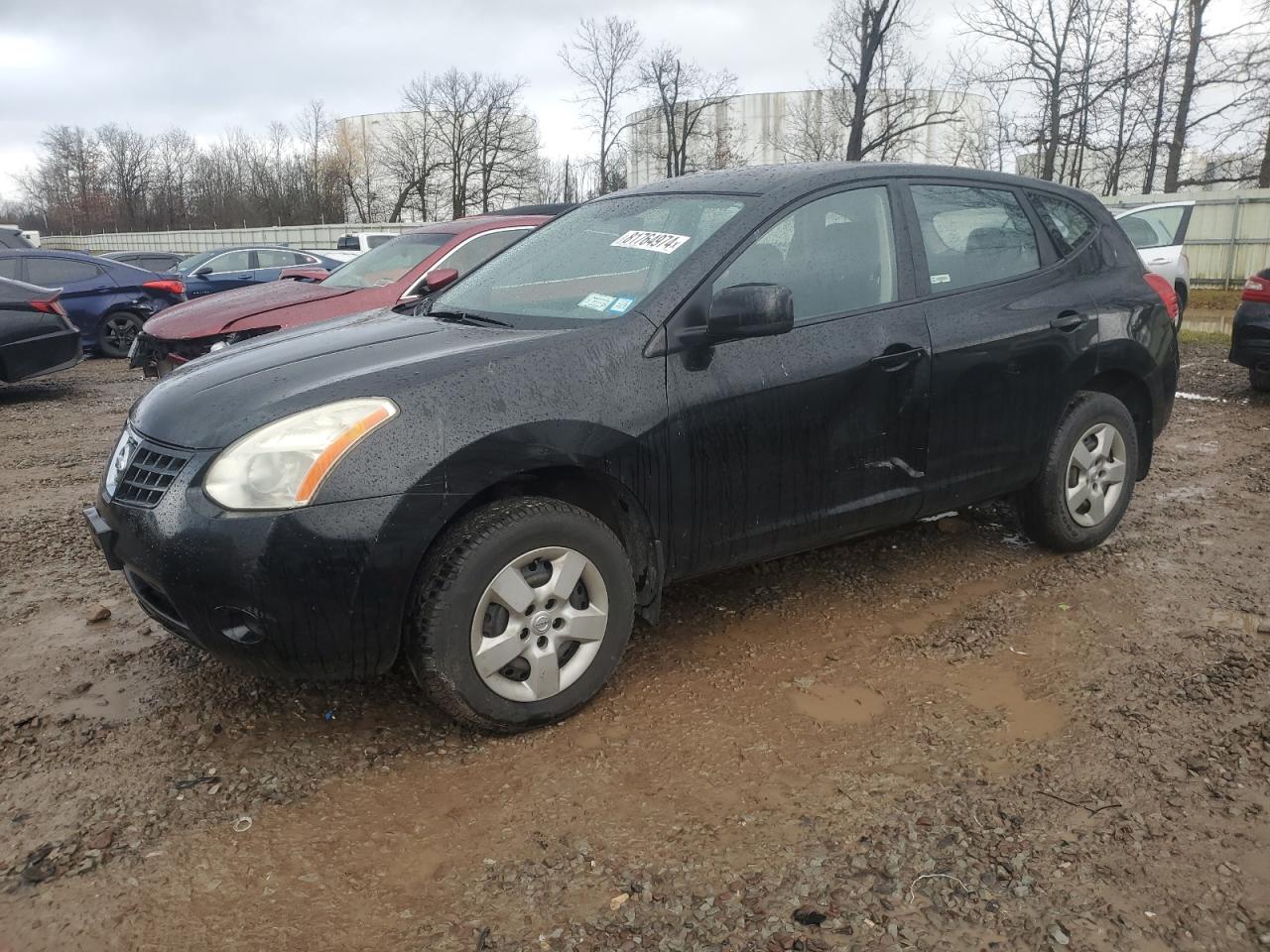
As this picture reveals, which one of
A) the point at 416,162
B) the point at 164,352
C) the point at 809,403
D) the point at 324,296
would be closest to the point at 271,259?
the point at 164,352

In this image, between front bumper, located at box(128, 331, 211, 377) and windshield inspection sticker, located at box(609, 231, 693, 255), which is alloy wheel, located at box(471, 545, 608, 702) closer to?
windshield inspection sticker, located at box(609, 231, 693, 255)

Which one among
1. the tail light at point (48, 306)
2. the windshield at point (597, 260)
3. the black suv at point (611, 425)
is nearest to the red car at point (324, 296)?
the tail light at point (48, 306)

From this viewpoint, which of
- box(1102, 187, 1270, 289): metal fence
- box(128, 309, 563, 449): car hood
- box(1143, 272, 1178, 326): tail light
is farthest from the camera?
box(1102, 187, 1270, 289): metal fence

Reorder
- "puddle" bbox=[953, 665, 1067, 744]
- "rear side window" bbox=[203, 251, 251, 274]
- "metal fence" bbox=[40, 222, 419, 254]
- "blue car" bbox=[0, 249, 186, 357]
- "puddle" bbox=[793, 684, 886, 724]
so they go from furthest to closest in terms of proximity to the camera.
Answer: "metal fence" bbox=[40, 222, 419, 254], "rear side window" bbox=[203, 251, 251, 274], "blue car" bbox=[0, 249, 186, 357], "puddle" bbox=[793, 684, 886, 724], "puddle" bbox=[953, 665, 1067, 744]

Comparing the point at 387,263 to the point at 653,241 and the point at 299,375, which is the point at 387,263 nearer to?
the point at 653,241

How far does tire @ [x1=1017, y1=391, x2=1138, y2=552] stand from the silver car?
365 inches

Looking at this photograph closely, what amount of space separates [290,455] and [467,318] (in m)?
1.09

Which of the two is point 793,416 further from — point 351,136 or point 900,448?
point 351,136

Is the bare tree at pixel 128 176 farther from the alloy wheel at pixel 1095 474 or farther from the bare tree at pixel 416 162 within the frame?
the alloy wheel at pixel 1095 474

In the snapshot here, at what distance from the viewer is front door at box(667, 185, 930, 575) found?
3.24m

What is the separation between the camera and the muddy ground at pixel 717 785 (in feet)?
7.43

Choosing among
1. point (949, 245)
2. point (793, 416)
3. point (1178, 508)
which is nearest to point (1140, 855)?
point (793, 416)

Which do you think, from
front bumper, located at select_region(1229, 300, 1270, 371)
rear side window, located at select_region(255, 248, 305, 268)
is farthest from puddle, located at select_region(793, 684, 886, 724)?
rear side window, located at select_region(255, 248, 305, 268)

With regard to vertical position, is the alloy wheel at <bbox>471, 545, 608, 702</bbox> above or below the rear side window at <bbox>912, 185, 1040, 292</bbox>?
below
